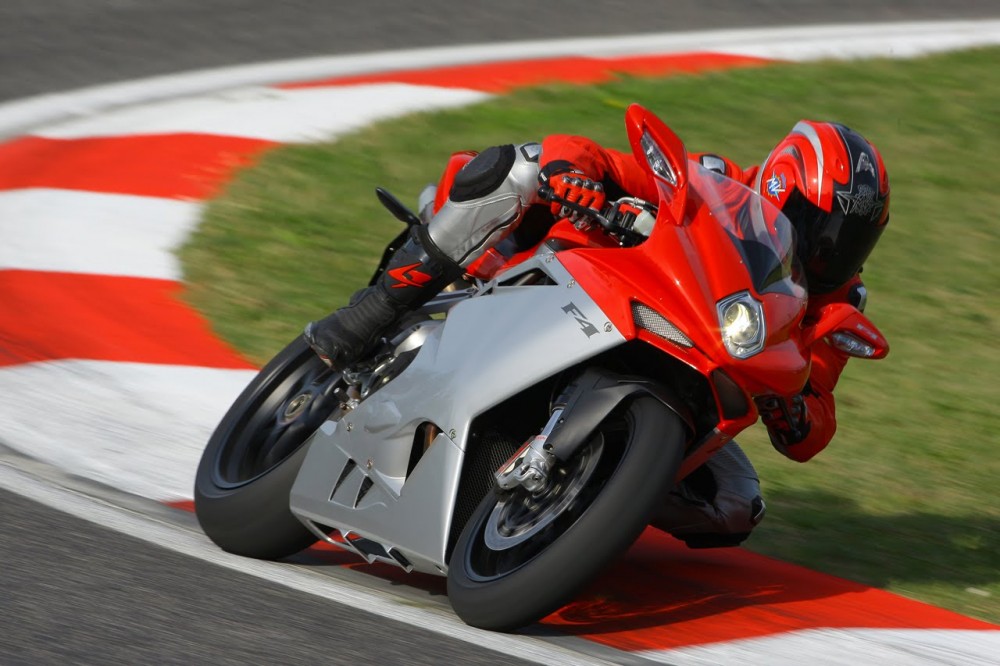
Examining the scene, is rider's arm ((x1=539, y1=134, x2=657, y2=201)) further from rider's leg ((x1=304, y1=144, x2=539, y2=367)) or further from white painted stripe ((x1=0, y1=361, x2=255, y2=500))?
white painted stripe ((x1=0, y1=361, x2=255, y2=500))

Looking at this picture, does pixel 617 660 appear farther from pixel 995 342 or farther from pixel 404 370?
pixel 995 342

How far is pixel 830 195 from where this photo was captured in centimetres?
357

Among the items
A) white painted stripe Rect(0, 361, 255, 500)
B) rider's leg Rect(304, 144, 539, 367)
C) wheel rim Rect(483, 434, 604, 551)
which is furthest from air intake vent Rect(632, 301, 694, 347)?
white painted stripe Rect(0, 361, 255, 500)

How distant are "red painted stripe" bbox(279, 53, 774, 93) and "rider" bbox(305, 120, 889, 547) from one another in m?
5.04

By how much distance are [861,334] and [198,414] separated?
2273 mm

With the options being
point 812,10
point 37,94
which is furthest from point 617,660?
point 812,10

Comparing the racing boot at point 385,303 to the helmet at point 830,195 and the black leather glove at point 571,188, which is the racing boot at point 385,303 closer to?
the black leather glove at point 571,188

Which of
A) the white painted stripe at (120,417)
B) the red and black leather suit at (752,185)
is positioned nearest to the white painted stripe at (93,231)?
the white painted stripe at (120,417)

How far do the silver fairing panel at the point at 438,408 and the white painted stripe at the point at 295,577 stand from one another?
124mm

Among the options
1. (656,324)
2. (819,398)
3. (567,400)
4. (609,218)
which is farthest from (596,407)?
(819,398)

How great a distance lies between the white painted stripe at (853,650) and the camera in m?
3.18

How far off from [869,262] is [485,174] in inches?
158

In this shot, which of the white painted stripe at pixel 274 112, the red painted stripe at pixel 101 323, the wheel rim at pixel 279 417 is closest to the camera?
the wheel rim at pixel 279 417

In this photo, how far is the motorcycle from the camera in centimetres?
304
